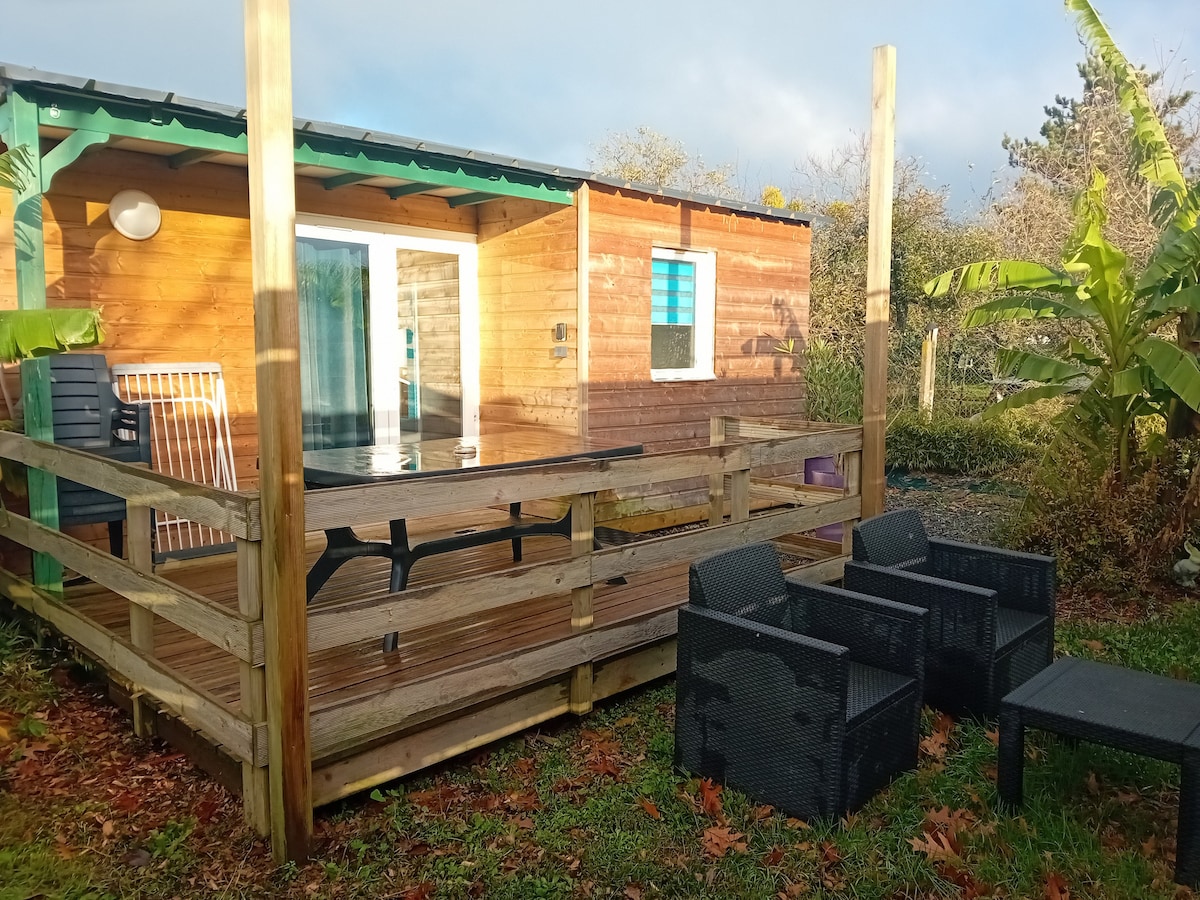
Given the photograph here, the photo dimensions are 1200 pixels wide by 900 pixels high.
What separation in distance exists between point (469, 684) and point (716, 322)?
5.28 metres

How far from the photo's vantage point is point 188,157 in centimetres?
550

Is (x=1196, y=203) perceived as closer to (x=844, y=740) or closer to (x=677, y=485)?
(x=677, y=485)

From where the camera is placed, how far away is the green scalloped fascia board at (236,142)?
178 inches

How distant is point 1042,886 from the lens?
288 cm

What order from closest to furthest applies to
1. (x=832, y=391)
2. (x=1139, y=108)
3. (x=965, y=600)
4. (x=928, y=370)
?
1. (x=965, y=600)
2. (x=1139, y=108)
3. (x=832, y=391)
4. (x=928, y=370)

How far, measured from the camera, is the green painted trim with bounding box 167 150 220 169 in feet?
17.6

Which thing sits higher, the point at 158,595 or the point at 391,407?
the point at 391,407

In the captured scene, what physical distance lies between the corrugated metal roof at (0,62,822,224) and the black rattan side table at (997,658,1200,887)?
447 cm

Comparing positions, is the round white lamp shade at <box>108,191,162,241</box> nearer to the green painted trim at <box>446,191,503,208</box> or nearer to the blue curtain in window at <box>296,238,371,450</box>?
the blue curtain in window at <box>296,238,371,450</box>

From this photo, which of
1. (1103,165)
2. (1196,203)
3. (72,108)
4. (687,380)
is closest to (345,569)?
(72,108)

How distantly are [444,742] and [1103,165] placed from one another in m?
14.4

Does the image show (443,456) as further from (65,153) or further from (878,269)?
(878,269)

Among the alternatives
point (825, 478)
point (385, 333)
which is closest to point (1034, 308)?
point (825, 478)

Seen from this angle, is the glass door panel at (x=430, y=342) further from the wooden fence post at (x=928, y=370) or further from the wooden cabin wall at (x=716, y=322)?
the wooden fence post at (x=928, y=370)
